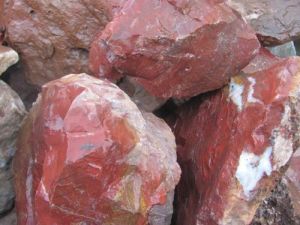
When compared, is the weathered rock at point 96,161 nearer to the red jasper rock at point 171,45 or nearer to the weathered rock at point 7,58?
the red jasper rock at point 171,45

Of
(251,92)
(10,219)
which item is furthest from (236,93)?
(10,219)

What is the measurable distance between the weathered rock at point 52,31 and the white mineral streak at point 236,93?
54 centimetres

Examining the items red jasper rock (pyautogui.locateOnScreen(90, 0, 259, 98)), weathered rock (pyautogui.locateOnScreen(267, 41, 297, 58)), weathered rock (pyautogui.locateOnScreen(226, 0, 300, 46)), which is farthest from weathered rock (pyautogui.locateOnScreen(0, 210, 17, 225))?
weathered rock (pyautogui.locateOnScreen(267, 41, 297, 58))

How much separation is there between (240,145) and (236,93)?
0.80ft

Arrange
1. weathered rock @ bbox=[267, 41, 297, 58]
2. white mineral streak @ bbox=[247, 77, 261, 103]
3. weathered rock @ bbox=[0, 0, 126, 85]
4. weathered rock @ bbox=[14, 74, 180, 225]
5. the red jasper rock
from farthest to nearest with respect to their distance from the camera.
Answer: weathered rock @ bbox=[267, 41, 297, 58], weathered rock @ bbox=[0, 0, 126, 85], white mineral streak @ bbox=[247, 77, 261, 103], the red jasper rock, weathered rock @ bbox=[14, 74, 180, 225]

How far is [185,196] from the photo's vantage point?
2.37 metres

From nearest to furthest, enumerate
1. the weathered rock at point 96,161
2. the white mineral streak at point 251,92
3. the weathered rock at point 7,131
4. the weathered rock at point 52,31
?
the weathered rock at point 96,161 → the white mineral streak at point 251,92 → the weathered rock at point 7,131 → the weathered rock at point 52,31

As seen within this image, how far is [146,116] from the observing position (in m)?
2.26

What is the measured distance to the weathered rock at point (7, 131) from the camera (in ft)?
7.48

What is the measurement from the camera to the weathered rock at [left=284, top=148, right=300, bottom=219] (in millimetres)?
2486

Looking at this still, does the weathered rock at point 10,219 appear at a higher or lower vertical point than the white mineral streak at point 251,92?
lower

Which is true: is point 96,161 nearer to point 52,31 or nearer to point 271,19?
point 52,31

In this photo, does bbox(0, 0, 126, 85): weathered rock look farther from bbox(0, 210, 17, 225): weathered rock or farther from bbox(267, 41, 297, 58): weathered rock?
bbox(267, 41, 297, 58): weathered rock

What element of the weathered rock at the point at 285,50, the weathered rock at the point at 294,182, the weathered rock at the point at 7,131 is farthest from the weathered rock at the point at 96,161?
the weathered rock at the point at 285,50
